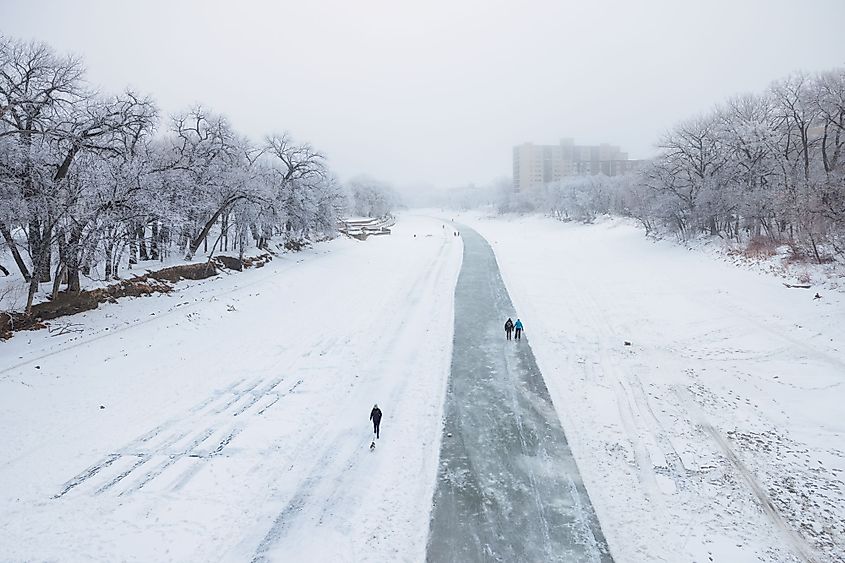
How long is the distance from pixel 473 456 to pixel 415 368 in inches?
271

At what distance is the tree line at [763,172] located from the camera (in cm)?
2855

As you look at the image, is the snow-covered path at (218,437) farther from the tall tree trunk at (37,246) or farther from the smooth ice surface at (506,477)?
the tall tree trunk at (37,246)

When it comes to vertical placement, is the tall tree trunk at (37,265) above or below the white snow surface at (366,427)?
above

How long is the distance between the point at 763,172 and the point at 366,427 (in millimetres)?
43529

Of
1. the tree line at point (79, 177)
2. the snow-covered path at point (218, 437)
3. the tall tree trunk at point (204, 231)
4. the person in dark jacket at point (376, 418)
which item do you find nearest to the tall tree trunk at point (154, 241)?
the tree line at point (79, 177)

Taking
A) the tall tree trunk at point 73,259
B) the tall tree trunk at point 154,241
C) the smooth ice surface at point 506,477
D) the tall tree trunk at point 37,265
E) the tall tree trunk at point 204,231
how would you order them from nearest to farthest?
the smooth ice surface at point 506,477 < the tall tree trunk at point 37,265 < the tall tree trunk at point 73,259 < the tall tree trunk at point 154,241 < the tall tree trunk at point 204,231

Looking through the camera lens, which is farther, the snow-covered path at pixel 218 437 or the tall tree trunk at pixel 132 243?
the tall tree trunk at pixel 132 243

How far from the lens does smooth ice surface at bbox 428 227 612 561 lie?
30.4ft

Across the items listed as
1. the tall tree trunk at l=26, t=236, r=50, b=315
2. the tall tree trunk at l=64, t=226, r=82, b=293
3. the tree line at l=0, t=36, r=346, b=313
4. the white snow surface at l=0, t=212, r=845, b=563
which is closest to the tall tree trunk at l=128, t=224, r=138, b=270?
the tree line at l=0, t=36, r=346, b=313

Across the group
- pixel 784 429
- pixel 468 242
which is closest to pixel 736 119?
pixel 468 242

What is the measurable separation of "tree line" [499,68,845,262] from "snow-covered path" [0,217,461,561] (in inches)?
954

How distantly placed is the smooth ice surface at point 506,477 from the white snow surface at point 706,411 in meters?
0.55

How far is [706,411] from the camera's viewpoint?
14977 mm

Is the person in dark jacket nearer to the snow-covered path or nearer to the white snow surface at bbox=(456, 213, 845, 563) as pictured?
the snow-covered path
